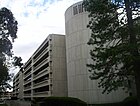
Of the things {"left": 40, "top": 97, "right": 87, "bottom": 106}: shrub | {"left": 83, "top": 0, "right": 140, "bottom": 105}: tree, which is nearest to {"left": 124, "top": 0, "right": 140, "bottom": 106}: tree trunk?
{"left": 83, "top": 0, "right": 140, "bottom": 105}: tree

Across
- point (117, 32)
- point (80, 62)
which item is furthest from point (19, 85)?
point (117, 32)

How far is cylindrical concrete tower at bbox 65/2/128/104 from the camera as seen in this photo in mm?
37219

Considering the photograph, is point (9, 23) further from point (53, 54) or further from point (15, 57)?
point (53, 54)

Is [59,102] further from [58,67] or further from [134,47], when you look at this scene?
[58,67]

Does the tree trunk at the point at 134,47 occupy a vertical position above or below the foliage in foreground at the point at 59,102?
above

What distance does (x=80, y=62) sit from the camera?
38969mm

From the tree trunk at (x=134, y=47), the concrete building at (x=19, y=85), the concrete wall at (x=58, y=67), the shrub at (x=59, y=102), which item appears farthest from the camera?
the concrete building at (x=19, y=85)

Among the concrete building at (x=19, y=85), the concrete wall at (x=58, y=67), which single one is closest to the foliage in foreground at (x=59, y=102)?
the concrete wall at (x=58, y=67)

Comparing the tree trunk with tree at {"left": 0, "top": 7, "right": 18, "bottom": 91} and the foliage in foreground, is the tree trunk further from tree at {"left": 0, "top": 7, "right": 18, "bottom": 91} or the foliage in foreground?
tree at {"left": 0, "top": 7, "right": 18, "bottom": 91}

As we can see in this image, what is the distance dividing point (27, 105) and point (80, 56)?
1440cm

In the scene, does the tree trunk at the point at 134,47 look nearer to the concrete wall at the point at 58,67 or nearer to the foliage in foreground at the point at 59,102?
the foliage in foreground at the point at 59,102

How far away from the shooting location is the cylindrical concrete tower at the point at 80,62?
37.2 metres

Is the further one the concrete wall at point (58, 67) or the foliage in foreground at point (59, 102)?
the concrete wall at point (58, 67)

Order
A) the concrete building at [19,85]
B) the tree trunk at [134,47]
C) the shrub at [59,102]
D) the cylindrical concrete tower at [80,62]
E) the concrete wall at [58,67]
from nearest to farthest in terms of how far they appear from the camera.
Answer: the tree trunk at [134,47] < the shrub at [59,102] < the cylindrical concrete tower at [80,62] < the concrete wall at [58,67] < the concrete building at [19,85]
